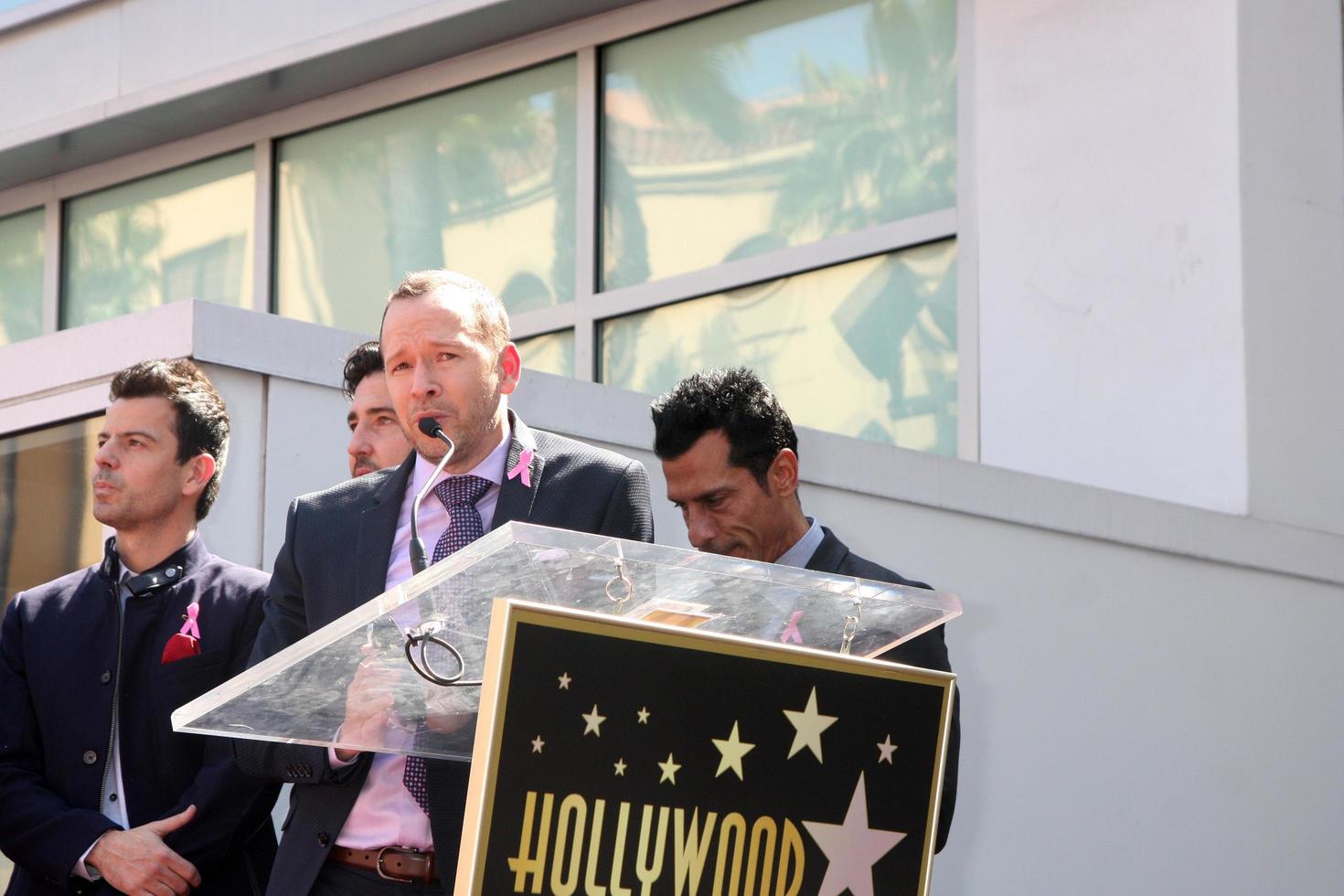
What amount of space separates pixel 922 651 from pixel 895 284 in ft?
16.6

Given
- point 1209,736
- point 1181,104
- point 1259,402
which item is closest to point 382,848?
point 1209,736

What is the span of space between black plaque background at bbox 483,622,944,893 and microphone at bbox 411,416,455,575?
1.44ft

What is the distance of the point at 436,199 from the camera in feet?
30.7

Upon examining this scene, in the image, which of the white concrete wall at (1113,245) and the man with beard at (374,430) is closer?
the man with beard at (374,430)

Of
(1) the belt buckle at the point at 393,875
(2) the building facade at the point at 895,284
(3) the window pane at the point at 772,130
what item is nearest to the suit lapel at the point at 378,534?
(1) the belt buckle at the point at 393,875

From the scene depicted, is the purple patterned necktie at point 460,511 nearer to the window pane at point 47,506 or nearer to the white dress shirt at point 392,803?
the white dress shirt at point 392,803

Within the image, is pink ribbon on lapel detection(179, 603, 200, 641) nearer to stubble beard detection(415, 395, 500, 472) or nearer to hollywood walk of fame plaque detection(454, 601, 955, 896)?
stubble beard detection(415, 395, 500, 472)

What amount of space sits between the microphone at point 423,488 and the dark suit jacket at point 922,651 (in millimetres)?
577

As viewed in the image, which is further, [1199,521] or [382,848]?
[1199,521]

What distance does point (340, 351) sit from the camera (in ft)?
15.3

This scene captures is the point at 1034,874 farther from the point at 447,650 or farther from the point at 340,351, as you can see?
the point at 447,650

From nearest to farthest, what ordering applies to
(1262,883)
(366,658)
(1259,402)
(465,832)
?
1. (465,832)
2. (366,658)
3. (1262,883)
4. (1259,402)

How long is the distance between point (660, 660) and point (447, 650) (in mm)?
306

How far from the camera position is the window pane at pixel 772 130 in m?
7.87
